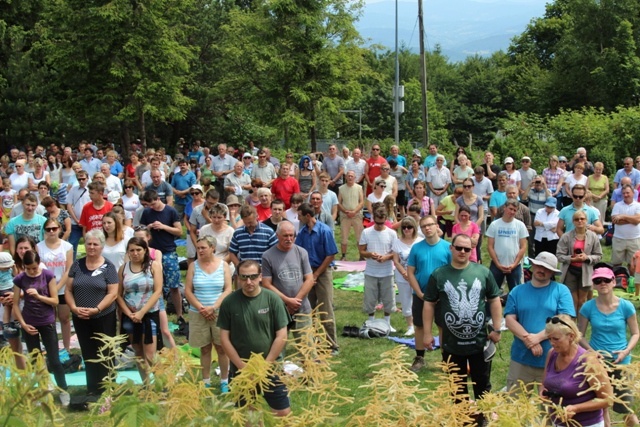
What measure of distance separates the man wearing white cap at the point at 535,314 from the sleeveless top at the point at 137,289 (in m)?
3.55

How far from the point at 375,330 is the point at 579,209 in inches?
127

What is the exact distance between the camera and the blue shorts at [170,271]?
989 centimetres

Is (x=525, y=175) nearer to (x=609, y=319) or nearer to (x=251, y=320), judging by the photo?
(x=609, y=319)

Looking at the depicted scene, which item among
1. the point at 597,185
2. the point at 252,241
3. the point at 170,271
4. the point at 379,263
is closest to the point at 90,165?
the point at 170,271

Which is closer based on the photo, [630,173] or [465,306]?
[465,306]

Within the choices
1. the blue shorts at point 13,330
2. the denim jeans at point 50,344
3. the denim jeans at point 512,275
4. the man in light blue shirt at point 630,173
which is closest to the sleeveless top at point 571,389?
the denim jeans at point 512,275

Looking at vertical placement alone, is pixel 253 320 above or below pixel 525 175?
below

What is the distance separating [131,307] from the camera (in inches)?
297

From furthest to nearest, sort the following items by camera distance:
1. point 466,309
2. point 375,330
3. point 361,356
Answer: point 375,330
point 361,356
point 466,309

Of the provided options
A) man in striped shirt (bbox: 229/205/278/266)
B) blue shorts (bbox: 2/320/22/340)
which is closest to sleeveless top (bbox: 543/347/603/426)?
man in striped shirt (bbox: 229/205/278/266)

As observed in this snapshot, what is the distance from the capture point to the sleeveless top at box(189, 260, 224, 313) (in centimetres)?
764

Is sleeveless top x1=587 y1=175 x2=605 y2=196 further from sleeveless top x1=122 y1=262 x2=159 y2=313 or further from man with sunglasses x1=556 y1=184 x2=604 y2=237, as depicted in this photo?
sleeveless top x1=122 y1=262 x2=159 y2=313

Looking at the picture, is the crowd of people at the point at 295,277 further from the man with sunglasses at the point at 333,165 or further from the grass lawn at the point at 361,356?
the man with sunglasses at the point at 333,165

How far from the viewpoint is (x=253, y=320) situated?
6016mm
